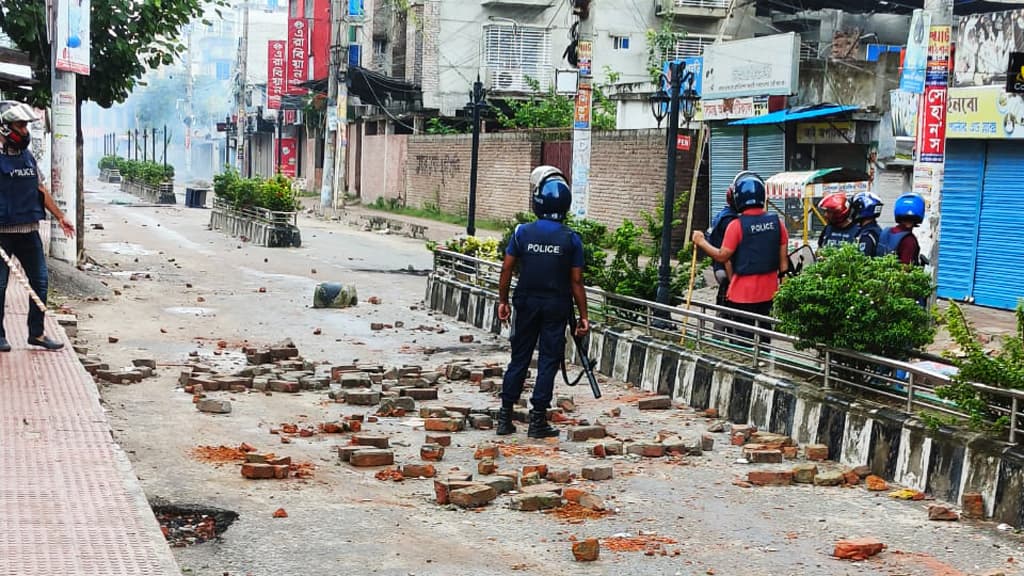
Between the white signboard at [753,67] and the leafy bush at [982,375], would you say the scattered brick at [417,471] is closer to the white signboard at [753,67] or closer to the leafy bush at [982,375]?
the leafy bush at [982,375]

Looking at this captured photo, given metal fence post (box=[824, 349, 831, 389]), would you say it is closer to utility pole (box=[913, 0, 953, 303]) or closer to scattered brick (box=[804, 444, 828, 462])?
scattered brick (box=[804, 444, 828, 462])

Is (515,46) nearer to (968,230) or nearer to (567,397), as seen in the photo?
(968,230)

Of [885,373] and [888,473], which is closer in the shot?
[888,473]

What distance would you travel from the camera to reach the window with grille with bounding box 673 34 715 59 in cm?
4391

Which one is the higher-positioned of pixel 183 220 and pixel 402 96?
pixel 402 96

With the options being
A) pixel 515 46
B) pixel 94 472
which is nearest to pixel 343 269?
pixel 94 472

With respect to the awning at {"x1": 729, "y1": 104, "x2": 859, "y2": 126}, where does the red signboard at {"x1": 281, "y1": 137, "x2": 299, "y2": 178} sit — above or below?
below

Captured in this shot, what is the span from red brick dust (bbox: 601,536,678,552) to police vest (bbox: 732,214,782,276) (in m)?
4.30

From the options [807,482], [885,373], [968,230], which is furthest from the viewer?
[968,230]

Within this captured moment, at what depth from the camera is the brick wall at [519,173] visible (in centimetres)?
2928

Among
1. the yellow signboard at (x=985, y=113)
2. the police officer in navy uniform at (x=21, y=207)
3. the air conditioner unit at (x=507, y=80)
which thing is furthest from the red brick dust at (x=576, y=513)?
the air conditioner unit at (x=507, y=80)

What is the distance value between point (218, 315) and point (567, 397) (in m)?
7.15

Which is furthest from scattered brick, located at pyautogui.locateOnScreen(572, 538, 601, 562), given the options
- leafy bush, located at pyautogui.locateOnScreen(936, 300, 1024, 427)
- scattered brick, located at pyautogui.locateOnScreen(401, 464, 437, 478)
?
leafy bush, located at pyautogui.locateOnScreen(936, 300, 1024, 427)

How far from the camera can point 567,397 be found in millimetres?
10820
